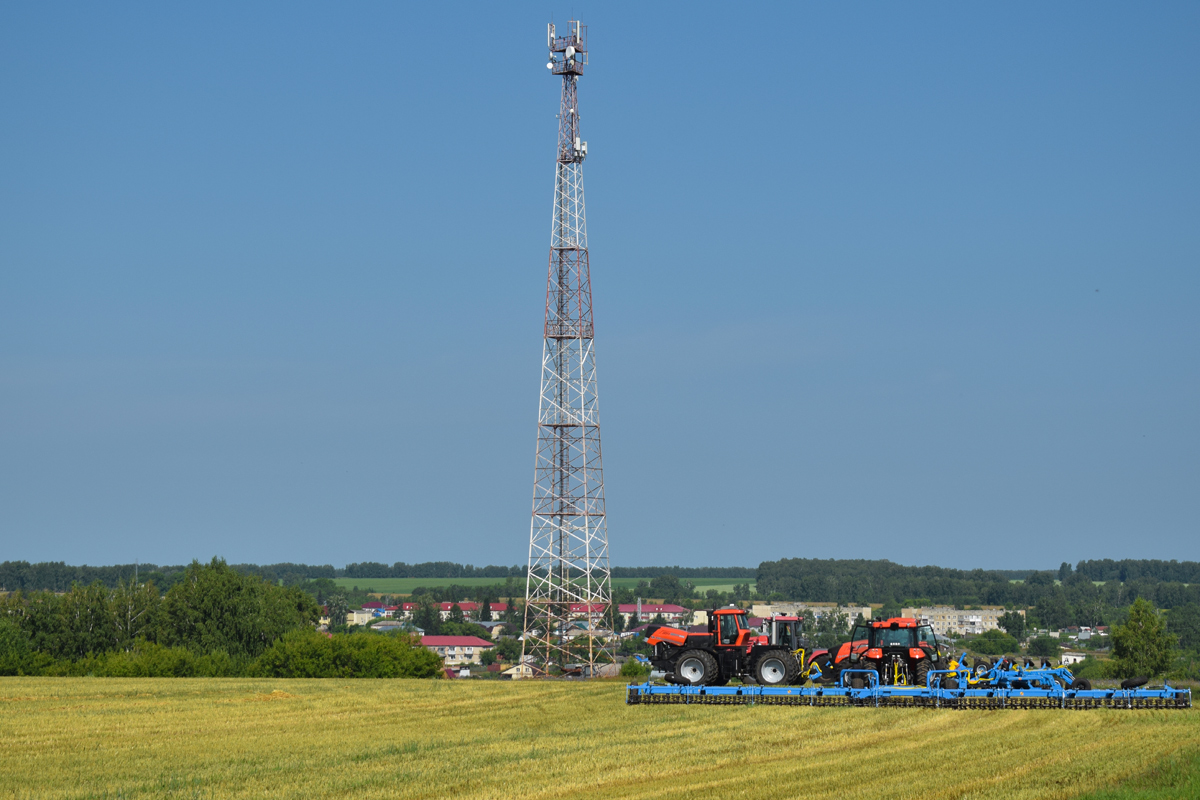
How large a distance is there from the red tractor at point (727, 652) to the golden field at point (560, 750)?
2.05 meters

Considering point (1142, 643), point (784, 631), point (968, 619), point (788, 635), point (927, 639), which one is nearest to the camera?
point (927, 639)

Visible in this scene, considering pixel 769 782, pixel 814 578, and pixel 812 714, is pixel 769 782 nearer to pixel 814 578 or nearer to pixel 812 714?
pixel 812 714

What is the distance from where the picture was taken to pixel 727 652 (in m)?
32.6

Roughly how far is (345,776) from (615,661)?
1311 inches

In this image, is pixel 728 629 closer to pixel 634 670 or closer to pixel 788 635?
pixel 788 635

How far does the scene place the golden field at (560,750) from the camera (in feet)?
60.8

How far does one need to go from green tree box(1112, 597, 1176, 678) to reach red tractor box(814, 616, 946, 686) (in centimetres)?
3654

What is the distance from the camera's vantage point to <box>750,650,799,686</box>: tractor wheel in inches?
1241

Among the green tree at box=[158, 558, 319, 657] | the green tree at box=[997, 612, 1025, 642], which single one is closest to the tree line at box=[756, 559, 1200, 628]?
the green tree at box=[997, 612, 1025, 642]

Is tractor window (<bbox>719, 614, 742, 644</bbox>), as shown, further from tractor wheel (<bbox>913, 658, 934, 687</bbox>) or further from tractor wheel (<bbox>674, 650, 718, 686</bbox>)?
tractor wheel (<bbox>913, 658, 934, 687</bbox>)

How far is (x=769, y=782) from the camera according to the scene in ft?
62.0

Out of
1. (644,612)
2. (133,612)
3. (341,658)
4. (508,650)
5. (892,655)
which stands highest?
(892,655)

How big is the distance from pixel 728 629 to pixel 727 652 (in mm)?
661

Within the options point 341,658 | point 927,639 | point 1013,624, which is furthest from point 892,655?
point 1013,624
